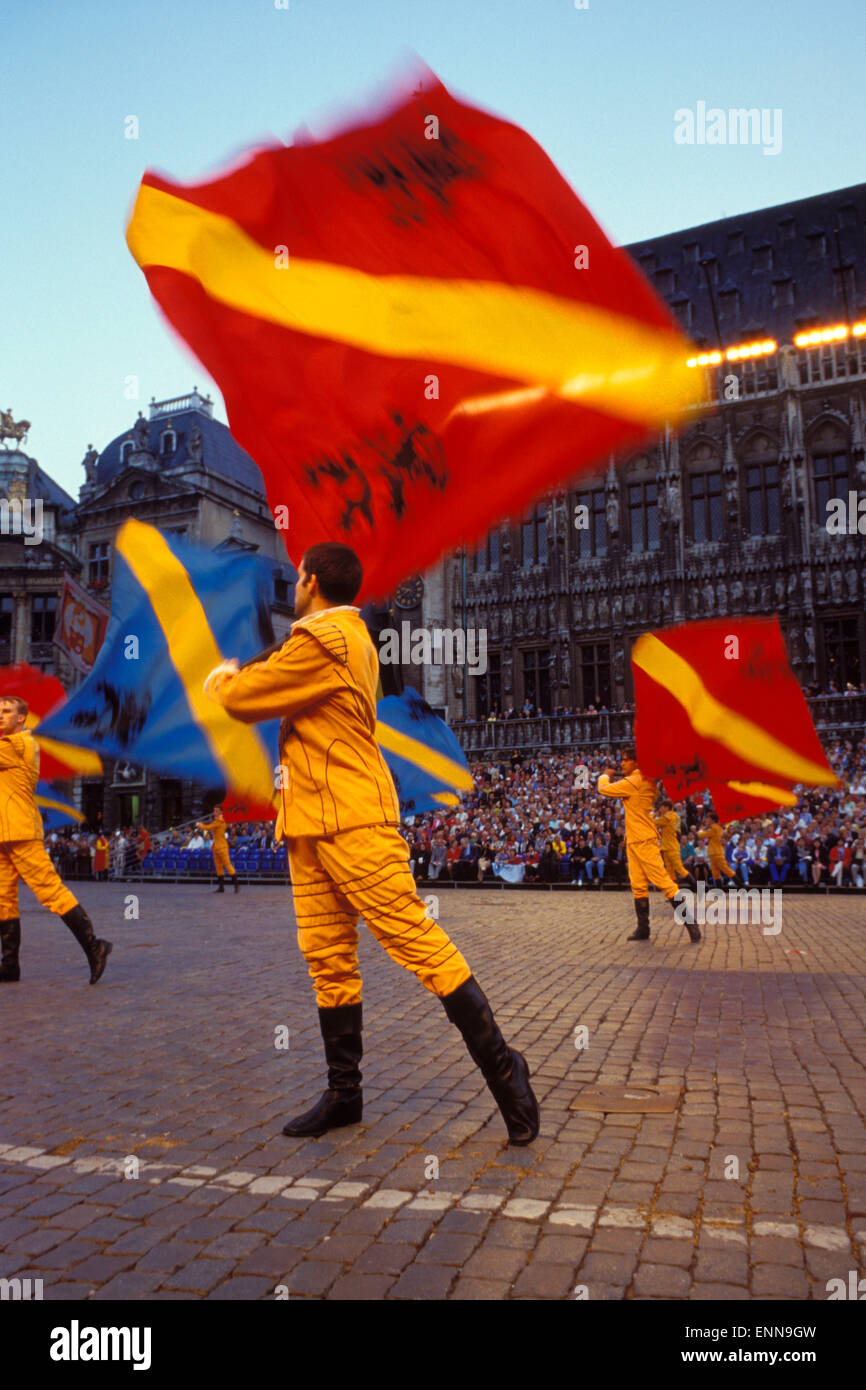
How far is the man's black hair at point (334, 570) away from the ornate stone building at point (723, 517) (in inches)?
1222

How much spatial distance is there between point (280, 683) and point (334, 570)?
62 cm

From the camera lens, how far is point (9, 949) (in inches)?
311

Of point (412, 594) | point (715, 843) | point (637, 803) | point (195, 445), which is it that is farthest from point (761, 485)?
point (637, 803)

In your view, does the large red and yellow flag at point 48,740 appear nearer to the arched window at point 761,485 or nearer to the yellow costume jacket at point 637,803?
the yellow costume jacket at point 637,803

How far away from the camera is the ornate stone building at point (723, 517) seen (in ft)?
116

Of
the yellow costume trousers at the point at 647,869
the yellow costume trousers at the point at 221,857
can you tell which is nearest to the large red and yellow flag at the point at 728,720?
the yellow costume trousers at the point at 647,869

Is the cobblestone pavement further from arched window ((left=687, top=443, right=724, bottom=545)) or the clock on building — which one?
arched window ((left=687, top=443, right=724, bottom=545))

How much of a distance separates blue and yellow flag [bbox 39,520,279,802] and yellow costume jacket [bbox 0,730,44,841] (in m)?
1.53

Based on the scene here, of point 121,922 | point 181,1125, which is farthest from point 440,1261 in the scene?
point 121,922

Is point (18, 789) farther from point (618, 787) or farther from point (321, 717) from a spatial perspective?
point (618, 787)

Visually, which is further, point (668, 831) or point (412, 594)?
point (412, 594)

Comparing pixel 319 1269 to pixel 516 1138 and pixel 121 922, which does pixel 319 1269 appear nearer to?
pixel 516 1138

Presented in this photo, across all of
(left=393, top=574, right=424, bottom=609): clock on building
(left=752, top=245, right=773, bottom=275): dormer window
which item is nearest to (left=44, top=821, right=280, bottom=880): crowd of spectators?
(left=393, top=574, right=424, bottom=609): clock on building

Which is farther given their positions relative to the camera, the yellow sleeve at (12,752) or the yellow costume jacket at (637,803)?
the yellow costume jacket at (637,803)
